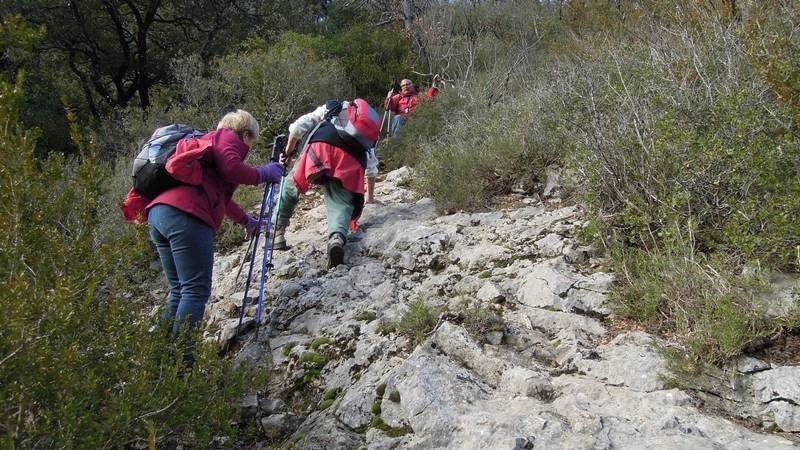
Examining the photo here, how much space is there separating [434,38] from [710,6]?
9527 millimetres

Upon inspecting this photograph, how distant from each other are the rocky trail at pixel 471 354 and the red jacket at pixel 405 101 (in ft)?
17.4

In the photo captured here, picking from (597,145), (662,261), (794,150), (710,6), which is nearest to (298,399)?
(662,261)

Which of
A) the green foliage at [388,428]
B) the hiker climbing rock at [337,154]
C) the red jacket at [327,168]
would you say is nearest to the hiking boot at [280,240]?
the hiker climbing rock at [337,154]

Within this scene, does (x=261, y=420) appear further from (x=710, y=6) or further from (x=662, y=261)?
(x=710, y=6)

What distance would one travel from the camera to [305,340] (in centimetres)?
393

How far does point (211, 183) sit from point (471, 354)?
1.78 m

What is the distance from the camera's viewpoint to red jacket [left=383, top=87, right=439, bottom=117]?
1022 cm

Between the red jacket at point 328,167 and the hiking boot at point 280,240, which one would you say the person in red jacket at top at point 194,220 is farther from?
the hiking boot at point 280,240

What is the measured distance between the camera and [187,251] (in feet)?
11.1

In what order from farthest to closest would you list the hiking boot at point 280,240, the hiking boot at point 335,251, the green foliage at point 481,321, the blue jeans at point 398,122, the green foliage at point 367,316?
the blue jeans at point 398,122, the hiking boot at point 280,240, the hiking boot at point 335,251, the green foliage at point 367,316, the green foliage at point 481,321

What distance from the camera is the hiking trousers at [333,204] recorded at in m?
4.98

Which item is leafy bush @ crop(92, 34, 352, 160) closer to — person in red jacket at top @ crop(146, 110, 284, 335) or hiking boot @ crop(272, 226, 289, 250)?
hiking boot @ crop(272, 226, 289, 250)

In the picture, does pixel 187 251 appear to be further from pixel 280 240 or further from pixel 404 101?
pixel 404 101

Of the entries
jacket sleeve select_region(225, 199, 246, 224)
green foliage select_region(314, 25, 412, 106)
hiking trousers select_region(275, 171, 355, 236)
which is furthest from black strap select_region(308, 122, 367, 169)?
green foliage select_region(314, 25, 412, 106)
